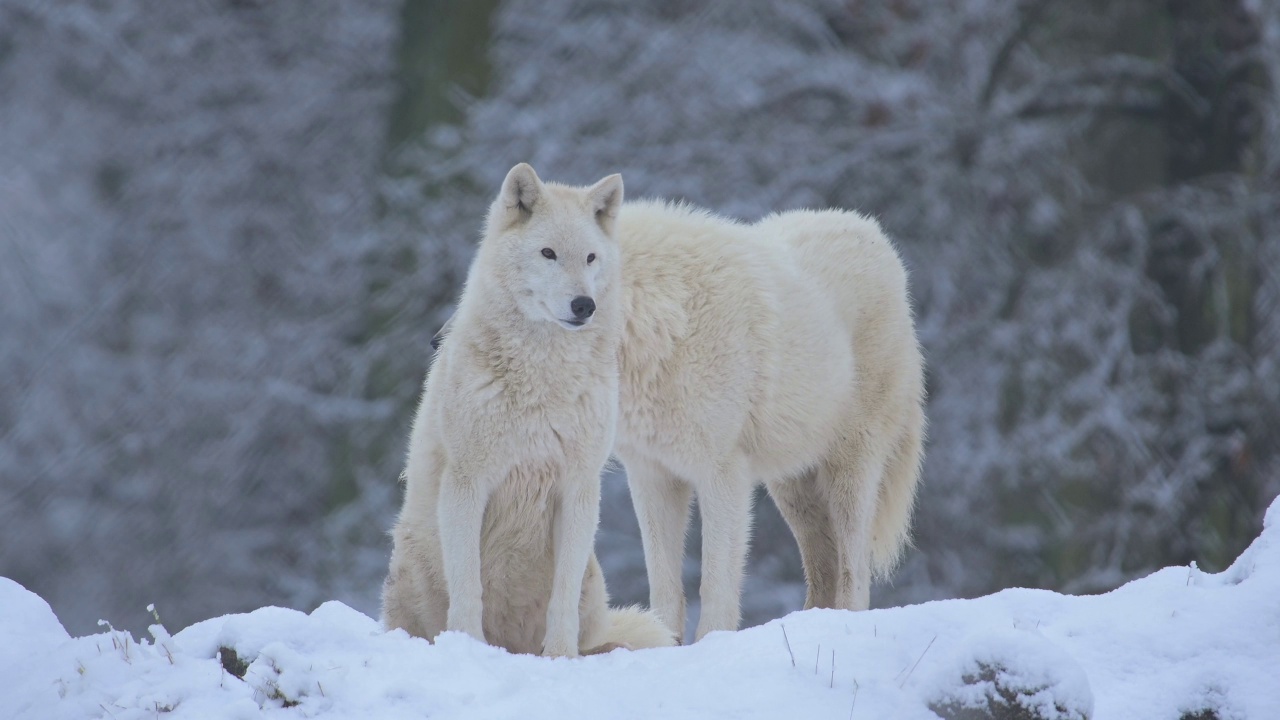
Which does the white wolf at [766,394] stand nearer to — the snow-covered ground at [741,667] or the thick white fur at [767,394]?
the thick white fur at [767,394]

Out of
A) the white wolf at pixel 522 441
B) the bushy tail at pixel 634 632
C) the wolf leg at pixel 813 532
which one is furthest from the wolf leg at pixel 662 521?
the white wolf at pixel 522 441

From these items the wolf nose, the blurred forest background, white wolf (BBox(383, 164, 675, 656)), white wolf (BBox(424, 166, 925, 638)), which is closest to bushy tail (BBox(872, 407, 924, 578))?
white wolf (BBox(424, 166, 925, 638))

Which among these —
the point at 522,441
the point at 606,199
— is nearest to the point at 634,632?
the point at 522,441

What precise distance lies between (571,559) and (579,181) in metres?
6.09

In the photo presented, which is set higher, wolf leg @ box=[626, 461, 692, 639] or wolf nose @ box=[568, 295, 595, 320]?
wolf nose @ box=[568, 295, 595, 320]

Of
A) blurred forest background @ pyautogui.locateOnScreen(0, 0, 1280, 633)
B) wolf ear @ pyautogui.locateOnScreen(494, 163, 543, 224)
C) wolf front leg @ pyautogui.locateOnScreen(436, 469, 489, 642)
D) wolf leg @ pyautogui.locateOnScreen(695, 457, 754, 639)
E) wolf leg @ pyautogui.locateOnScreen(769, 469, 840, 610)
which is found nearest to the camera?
wolf front leg @ pyautogui.locateOnScreen(436, 469, 489, 642)

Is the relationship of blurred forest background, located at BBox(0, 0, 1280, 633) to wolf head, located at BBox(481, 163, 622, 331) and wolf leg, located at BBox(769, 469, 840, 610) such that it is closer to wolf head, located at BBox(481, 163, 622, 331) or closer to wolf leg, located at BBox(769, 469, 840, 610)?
wolf leg, located at BBox(769, 469, 840, 610)

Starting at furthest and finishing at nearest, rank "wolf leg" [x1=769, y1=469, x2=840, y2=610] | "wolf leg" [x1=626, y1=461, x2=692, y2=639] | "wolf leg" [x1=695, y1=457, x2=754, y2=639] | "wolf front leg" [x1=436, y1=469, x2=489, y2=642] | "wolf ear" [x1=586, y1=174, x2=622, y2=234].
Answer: "wolf leg" [x1=769, y1=469, x2=840, y2=610] → "wolf leg" [x1=626, y1=461, x2=692, y2=639] → "wolf leg" [x1=695, y1=457, x2=754, y2=639] → "wolf ear" [x1=586, y1=174, x2=622, y2=234] → "wolf front leg" [x1=436, y1=469, x2=489, y2=642]

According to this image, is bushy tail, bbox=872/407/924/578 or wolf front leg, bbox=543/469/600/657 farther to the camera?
bushy tail, bbox=872/407/924/578

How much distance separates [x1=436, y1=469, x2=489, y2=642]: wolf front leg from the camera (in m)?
4.10

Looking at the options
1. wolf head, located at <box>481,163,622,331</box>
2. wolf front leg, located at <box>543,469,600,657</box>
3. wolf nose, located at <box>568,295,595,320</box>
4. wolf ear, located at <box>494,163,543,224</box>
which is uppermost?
wolf ear, located at <box>494,163,543,224</box>

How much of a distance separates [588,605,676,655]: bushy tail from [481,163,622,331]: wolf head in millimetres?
1154

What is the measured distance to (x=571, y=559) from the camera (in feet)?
13.8

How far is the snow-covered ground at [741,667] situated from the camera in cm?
312
